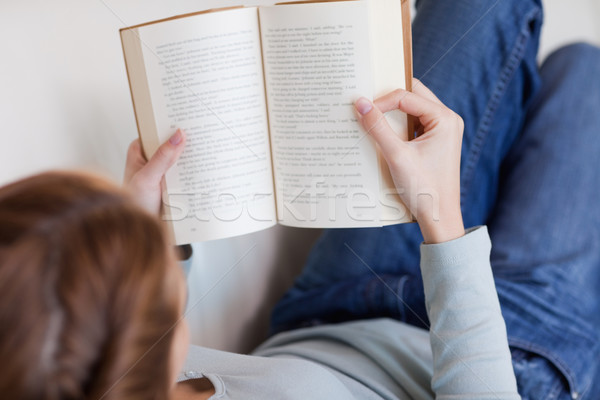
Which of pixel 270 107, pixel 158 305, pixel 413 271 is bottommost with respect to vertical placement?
pixel 413 271

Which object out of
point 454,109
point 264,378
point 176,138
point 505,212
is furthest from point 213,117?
point 505,212

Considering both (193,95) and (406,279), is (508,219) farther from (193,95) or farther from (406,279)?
(193,95)

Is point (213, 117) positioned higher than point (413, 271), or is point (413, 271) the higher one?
point (213, 117)

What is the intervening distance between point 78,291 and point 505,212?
79 cm

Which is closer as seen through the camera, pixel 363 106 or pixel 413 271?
pixel 363 106

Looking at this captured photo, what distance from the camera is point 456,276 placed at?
62cm

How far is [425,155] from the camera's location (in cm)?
61

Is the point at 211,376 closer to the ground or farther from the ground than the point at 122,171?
closer to the ground

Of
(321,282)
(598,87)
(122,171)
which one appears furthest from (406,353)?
(598,87)

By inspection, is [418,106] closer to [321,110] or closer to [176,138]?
[321,110]

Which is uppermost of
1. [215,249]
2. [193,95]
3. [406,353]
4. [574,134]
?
[193,95]

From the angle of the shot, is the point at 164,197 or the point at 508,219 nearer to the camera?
the point at 164,197

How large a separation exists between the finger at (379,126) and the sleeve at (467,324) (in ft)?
0.40

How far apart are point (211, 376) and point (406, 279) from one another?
0.37 meters
